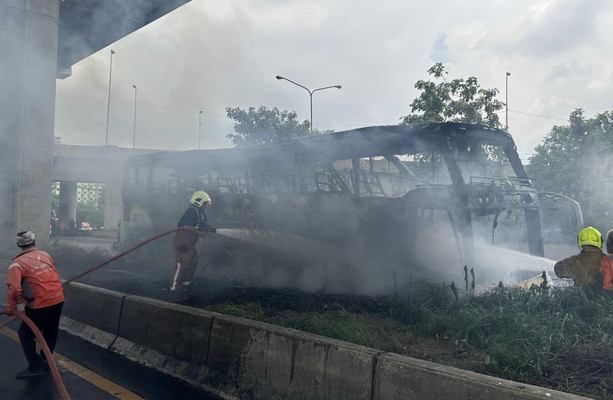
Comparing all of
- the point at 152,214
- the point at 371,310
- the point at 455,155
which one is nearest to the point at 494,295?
the point at 371,310

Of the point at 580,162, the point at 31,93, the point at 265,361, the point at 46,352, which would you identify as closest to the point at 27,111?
the point at 31,93

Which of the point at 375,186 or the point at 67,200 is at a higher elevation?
the point at 375,186

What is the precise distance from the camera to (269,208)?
892 cm

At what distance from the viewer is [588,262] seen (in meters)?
4.95

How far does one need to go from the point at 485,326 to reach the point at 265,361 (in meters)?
1.98

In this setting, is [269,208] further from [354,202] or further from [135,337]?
[135,337]

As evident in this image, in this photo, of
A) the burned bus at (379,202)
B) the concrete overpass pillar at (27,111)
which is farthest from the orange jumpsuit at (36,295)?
the concrete overpass pillar at (27,111)

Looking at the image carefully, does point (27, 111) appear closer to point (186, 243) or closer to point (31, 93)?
Answer: point (31, 93)

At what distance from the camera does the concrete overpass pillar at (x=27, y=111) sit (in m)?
13.3

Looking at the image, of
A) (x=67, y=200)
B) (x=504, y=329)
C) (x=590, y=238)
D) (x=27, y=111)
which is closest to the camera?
(x=504, y=329)

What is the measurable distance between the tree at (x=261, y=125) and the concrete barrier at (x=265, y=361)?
21.5 m

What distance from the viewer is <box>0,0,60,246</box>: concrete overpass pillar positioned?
1331 cm

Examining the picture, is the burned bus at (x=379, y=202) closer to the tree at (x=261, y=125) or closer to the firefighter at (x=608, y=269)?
the firefighter at (x=608, y=269)

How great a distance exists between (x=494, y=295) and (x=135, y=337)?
154 inches
